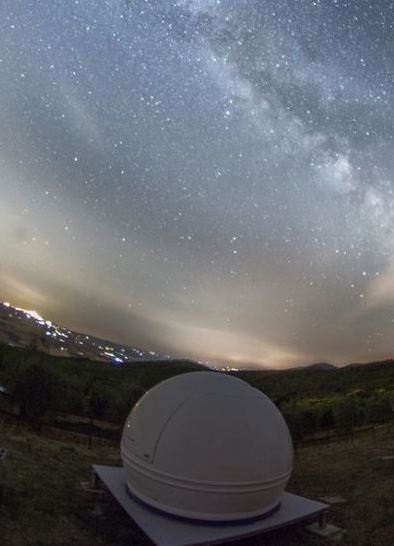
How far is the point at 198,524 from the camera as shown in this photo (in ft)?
25.8

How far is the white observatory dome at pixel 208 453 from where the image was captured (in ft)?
25.5

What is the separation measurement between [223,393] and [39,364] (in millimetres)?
12551

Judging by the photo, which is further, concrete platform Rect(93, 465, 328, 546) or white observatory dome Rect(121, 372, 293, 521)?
white observatory dome Rect(121, 372, 293, 521)

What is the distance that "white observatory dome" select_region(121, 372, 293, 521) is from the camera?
307 inches

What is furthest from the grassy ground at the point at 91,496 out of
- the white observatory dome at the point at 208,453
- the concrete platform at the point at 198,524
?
the white observatory dome at the point at 208,453

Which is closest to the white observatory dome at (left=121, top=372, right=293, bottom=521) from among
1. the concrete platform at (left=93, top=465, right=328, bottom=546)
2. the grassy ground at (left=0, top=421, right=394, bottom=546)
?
the concrete platform at (left=93, top=465, right=328, bottom=546)

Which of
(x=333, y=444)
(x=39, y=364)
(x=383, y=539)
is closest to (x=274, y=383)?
(x=333, y=444)

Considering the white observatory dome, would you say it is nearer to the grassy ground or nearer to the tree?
the grassy ground

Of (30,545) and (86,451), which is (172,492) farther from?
(86,451)

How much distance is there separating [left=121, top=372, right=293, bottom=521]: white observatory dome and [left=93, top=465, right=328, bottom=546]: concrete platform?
0.58 feet

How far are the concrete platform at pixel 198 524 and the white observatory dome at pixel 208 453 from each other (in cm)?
18

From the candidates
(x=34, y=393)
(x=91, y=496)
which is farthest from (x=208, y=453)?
(x=34, y=393)

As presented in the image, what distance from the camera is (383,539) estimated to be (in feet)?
29.4

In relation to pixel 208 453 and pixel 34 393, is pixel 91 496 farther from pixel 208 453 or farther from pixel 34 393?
pixel 34 393
